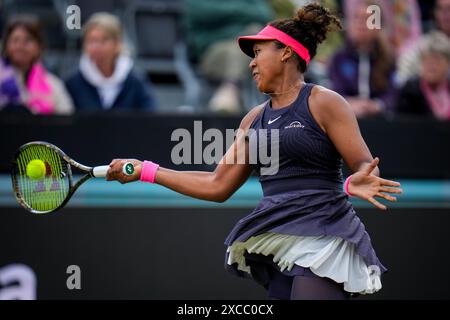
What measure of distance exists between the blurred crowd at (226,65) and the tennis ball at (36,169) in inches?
82.0

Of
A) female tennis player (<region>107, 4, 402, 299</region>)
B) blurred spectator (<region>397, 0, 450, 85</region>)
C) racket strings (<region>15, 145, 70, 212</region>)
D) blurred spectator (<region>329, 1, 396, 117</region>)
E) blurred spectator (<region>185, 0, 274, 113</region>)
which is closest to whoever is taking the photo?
female tennis player (<region>107, 4, 402, 299</region>)

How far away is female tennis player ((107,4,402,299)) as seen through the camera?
424 cm

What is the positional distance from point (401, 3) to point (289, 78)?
398cm

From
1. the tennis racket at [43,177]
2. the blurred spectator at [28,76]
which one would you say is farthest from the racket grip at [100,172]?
the blurred spectator at [28,76]

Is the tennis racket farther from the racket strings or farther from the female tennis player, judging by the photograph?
the female tennis player

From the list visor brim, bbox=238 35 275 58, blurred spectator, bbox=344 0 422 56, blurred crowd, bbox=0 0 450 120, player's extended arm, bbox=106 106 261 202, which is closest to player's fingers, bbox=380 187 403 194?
player's extended arm, bbox=106 106 261 202

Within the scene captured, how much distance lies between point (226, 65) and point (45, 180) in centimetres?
296

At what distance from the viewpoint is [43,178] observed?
4.70 meters

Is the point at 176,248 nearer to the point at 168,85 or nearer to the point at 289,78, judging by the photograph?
the point at 168,85

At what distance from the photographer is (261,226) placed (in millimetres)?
4352

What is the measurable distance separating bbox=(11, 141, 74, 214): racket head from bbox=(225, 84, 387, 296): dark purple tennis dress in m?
0.93

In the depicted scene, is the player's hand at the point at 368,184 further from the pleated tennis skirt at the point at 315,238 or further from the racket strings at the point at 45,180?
the racket strings at the point at 45,180

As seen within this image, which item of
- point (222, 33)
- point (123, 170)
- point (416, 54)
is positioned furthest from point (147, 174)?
point (416, 54)
